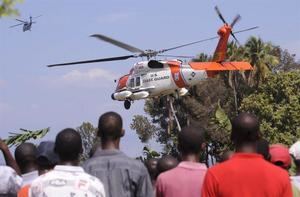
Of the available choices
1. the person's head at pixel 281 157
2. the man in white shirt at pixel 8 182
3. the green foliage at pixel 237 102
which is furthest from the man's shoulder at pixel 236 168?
the green foliage at pixel 237 102

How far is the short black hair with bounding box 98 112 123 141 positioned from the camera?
622 cm

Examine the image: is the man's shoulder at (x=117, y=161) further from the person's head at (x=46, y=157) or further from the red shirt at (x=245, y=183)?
the red shirt at (x=245, y=183)

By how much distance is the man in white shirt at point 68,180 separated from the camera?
210 inches

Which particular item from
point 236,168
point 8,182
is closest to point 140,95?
point 8,182

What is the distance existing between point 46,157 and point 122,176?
1.93 ft

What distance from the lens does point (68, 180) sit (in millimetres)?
5395

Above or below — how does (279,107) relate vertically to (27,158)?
below

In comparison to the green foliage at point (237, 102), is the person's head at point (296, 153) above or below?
above

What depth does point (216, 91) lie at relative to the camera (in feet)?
205

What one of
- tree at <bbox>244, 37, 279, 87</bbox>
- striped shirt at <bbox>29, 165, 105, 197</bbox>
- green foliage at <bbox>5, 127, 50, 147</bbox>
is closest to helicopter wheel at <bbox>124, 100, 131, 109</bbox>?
tree at <bbox>244, 37, 279, 87</bbox>

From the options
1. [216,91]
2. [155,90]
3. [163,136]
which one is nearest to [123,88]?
[155,90]

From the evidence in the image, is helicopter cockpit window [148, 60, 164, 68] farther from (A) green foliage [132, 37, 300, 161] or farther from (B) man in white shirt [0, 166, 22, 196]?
(B) man in white shirt [0, 166, 22, 196]

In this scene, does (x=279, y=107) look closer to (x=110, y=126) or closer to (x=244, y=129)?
(x=110, y=126)

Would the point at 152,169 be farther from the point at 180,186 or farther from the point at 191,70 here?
the point at 191,70
